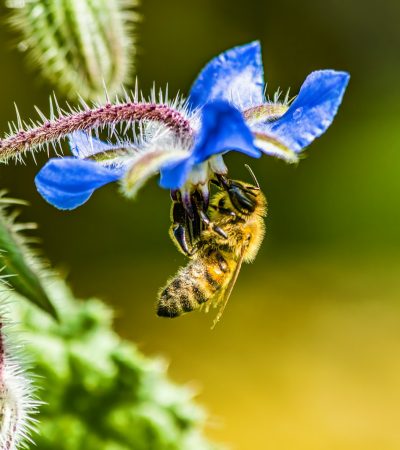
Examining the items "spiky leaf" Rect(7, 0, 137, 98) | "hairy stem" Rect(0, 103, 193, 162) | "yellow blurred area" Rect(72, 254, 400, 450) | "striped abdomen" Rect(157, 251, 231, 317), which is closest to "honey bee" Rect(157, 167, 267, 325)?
"striped abdomen" Rect(157, 251, 231, 317)

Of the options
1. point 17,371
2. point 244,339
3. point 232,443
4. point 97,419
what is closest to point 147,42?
point 244,339

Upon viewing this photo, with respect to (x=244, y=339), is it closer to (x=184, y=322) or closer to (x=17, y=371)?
(x=184, y=322)

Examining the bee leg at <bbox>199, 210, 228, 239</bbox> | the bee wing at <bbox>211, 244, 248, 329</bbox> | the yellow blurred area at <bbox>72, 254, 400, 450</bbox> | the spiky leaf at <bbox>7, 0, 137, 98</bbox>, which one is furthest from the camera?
the yellow blurred area at <bbox>72, 254, 400, 450</bbox>

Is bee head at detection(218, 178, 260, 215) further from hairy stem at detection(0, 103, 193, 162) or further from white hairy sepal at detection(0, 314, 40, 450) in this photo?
white hairy sepal at detection(0, 314, 40, 450)

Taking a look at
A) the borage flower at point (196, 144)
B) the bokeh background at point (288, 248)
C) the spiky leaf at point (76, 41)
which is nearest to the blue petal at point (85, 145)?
the borage flower at point (196, 144)

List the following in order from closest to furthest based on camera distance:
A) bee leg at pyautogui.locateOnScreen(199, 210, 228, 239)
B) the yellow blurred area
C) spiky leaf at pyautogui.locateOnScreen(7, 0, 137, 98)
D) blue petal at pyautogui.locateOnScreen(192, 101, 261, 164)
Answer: blue petal at pyautogui.locateOnScreen(192, 101, 261, 164) → bee leg at pyautogui.locateOnScreen(199, 210, 228, 239) → spiky leaf at pyautogui.locateOnScreen(7, 0, 137, 98) → the yellow blurred area

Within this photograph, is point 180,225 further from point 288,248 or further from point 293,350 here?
point 288,248

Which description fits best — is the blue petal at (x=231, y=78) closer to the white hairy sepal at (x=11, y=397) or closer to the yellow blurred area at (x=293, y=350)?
the white hairy sepal at (x=11, y=397)
